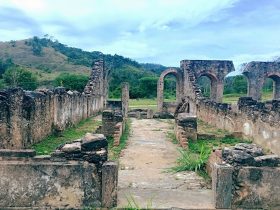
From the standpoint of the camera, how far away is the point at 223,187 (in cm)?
648

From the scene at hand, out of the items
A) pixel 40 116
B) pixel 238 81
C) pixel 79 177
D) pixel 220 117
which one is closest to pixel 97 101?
pixel 220 117

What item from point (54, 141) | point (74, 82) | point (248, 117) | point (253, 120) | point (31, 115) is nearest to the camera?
point (31, 115)

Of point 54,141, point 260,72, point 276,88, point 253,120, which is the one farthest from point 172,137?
point 276,88

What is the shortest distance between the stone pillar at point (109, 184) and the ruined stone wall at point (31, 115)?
4.81m

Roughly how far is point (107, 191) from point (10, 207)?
60.4 inches

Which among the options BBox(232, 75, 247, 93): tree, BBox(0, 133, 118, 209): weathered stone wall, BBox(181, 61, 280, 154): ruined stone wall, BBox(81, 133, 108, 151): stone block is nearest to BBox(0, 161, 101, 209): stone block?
BBox(0, 133, 118, 209): weathered stone wall

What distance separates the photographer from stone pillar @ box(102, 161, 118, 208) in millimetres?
6301

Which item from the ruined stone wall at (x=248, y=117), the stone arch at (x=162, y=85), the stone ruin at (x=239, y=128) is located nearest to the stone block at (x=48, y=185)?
the stone ruin at (x=239, y=128)

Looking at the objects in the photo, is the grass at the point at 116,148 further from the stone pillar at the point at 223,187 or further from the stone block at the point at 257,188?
the stone block at the point at 257,188

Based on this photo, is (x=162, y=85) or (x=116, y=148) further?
(x=162, y=85)

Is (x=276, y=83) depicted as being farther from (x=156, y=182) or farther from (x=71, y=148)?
(x=71, y=148)

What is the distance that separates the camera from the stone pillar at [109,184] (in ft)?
20.7

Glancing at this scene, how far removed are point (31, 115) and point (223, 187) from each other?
7.25 meters

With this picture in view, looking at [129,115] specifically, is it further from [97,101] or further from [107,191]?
[107,191]
